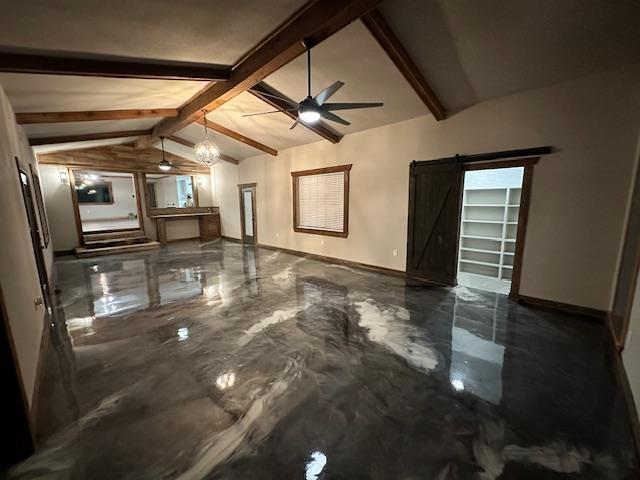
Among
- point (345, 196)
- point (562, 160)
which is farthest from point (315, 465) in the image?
point (345, 196)

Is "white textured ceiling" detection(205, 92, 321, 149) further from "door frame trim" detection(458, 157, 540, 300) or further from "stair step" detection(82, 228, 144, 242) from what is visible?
"stair step" detection(82, 228, 144, 242)

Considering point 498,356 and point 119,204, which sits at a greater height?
point 119,204

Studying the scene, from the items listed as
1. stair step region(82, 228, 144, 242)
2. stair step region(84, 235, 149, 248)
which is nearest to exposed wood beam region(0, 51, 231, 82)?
stair step region(84, 235, 149, 248)

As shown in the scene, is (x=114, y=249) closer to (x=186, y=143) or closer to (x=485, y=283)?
(x=186, y=143)

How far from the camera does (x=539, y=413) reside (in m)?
1.99

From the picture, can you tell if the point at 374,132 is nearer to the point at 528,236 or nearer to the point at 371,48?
the point at 371,48

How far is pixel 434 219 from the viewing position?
4.77 metres

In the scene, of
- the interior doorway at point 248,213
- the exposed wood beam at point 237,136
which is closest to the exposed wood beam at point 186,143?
the interior doorway at point 248,213

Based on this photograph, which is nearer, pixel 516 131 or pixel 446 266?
pixel 516 131

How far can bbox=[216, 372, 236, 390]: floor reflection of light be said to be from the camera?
2303 mm

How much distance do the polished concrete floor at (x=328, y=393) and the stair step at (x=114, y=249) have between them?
445cm

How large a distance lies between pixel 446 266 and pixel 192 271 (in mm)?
5172

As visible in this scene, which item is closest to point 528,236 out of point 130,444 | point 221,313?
point 221,313

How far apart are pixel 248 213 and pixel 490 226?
23.4 ft
